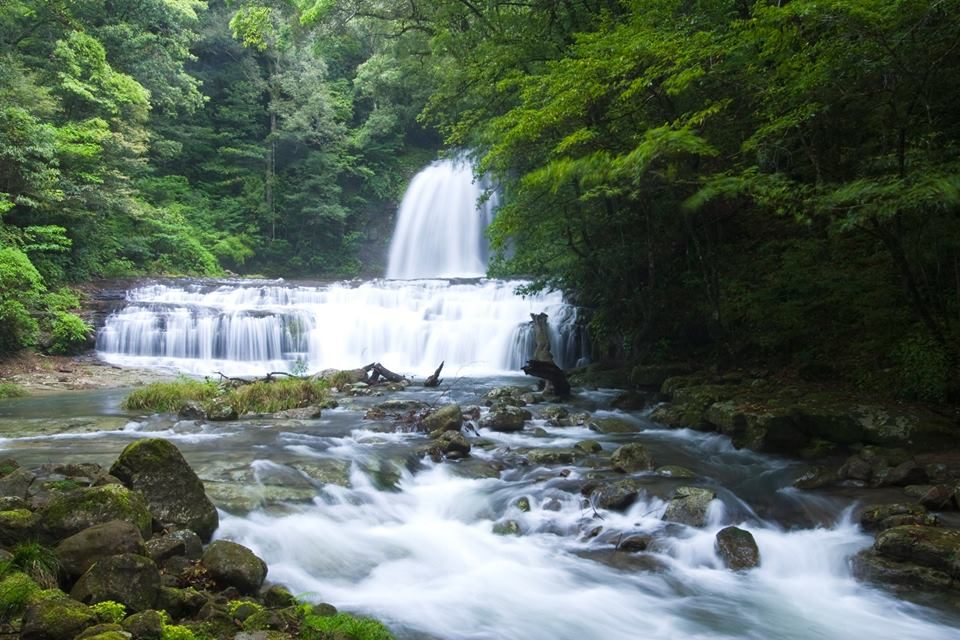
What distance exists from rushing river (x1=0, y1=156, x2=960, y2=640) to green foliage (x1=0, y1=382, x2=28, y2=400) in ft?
4.09

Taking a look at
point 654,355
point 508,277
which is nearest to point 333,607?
point 654,355

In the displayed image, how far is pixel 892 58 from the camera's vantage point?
6508mm

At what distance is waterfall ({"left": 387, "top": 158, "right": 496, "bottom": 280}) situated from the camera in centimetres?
3369

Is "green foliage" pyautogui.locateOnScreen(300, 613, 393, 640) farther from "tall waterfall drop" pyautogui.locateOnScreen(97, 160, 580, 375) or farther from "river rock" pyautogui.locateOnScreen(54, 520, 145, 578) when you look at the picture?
"tall waterfall drop" pyautogui.locateOnScreen(97, 160, 580, 375)

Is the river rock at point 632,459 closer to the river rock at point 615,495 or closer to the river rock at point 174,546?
the river rock at point 615,495

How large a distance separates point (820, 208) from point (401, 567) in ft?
17.5

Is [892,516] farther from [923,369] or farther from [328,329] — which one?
[328,329]

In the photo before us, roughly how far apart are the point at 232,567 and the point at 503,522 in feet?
9.67

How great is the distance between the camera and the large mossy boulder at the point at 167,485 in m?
5.20

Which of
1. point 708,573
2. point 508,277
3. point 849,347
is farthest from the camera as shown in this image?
point 508,277

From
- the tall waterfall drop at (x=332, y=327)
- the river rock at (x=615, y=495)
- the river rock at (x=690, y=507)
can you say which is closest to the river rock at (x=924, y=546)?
the river rock at (x=690, y=507)

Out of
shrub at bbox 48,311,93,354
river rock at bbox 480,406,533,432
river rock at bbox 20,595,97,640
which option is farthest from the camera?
shrub at bbox 48,311,93,354

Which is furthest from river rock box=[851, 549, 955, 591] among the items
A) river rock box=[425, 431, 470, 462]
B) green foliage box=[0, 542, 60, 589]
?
green foliage box=[0, 542, 60, 589]

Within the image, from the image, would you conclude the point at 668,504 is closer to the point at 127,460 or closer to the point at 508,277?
the point at 127,460
